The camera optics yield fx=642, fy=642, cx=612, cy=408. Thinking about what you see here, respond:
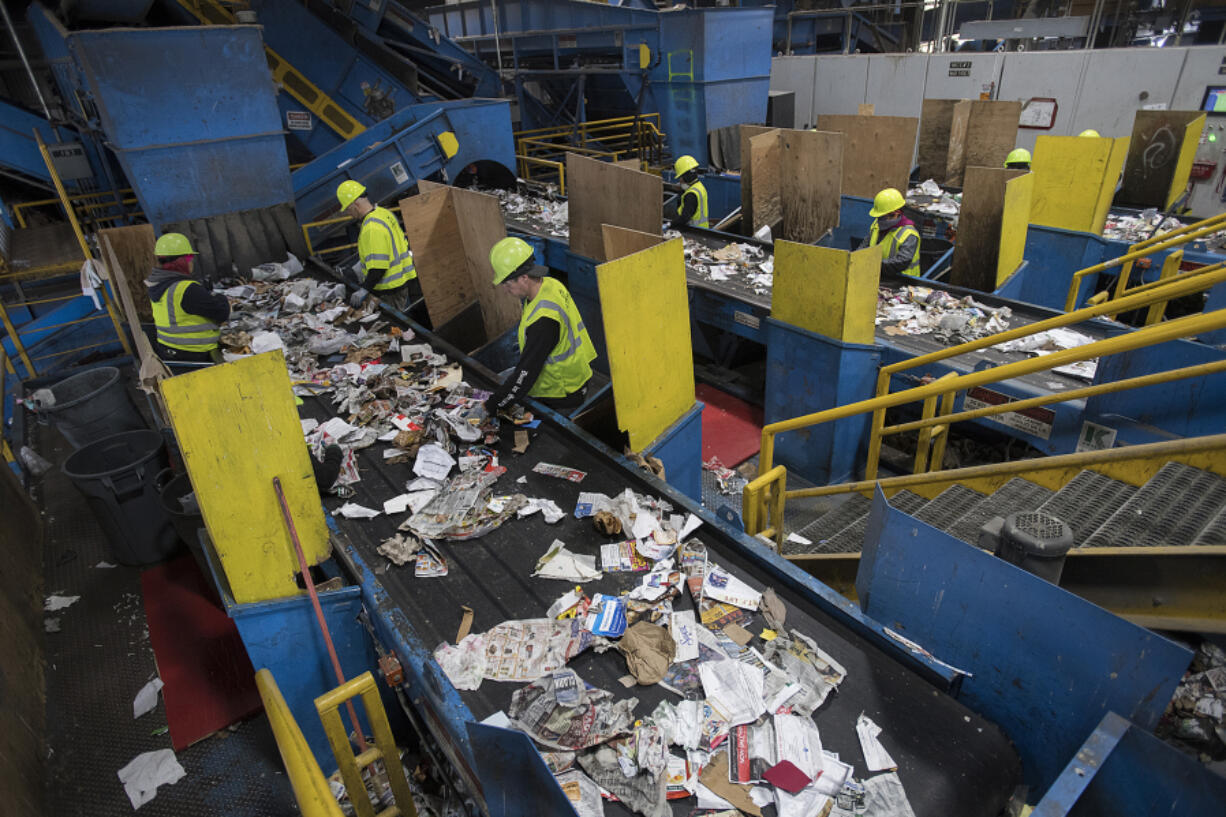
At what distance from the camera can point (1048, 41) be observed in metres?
12.9

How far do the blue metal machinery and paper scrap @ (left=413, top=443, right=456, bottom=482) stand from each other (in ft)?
28.2

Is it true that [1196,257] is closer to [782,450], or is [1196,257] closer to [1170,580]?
[782,450]

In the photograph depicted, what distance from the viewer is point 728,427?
620cm

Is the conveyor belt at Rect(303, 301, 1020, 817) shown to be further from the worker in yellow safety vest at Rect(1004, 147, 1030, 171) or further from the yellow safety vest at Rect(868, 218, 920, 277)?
the worker in yellow safety vest at Rect(1004, 147, 1030, 171)

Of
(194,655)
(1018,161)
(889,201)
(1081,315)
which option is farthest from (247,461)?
(1018,161)

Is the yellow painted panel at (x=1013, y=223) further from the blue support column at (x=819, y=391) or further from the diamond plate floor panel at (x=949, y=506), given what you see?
the diamond plate floor panel at (x=949, y=506)

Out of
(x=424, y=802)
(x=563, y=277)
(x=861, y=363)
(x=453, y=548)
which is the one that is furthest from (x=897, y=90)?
(x=424, y=802)

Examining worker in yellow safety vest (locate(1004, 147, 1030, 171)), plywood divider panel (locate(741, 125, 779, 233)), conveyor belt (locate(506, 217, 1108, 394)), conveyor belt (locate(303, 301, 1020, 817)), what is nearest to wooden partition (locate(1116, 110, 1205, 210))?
worker in yellow safety vest (locate(1004, 147, 1030, 171))

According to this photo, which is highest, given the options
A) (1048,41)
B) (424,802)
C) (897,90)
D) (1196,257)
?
(1048,41)

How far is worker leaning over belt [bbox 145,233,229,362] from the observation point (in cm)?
463

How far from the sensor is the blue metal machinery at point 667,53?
34.2ft

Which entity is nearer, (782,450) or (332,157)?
(782,450)

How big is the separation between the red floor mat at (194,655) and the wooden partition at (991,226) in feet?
22.8

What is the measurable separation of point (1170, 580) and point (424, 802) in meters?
3.31
